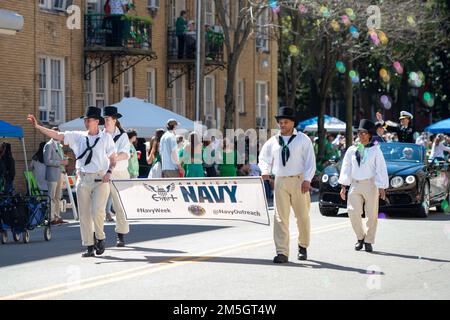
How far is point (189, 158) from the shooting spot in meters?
22.8

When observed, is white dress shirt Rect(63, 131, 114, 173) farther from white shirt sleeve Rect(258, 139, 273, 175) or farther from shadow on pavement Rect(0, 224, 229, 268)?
white shirt sleeve Rect(258, 139, 273, 175)

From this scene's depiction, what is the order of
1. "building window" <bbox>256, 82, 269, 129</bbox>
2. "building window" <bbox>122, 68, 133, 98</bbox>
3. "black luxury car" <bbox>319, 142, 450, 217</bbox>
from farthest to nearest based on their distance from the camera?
1. "building window" <bbox>256, 82, 269, 129</bbox>
2. "building window" <bbox>122, 68, 133, 98</bbox>
3. "black luxury car" <bbox>319, 142, 450, 217</bbox>

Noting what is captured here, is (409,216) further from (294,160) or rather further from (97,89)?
(97,89)

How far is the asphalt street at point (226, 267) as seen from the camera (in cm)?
1066

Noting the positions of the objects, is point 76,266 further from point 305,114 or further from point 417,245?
point 305,114

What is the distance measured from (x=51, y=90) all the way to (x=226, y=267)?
19331mm

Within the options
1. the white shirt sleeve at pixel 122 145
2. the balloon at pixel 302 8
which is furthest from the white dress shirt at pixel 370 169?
the balloon at pixel 302 8

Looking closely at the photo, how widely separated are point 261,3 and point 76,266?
2306 cm

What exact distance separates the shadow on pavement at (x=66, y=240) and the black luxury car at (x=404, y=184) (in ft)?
11.3

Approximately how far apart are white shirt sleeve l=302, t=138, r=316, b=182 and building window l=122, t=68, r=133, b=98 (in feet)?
71.7

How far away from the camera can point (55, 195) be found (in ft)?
69.8

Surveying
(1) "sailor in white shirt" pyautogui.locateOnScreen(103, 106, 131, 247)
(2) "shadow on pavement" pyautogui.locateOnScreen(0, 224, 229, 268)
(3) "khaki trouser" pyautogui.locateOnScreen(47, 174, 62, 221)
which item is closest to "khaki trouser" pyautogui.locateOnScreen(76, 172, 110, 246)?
(2) "shadow on pavement" pyautogui.locateOnScreen(0, 224, 229, 268)

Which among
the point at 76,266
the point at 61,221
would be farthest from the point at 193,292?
the point at 61,221

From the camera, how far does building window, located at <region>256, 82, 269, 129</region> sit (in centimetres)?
4666
